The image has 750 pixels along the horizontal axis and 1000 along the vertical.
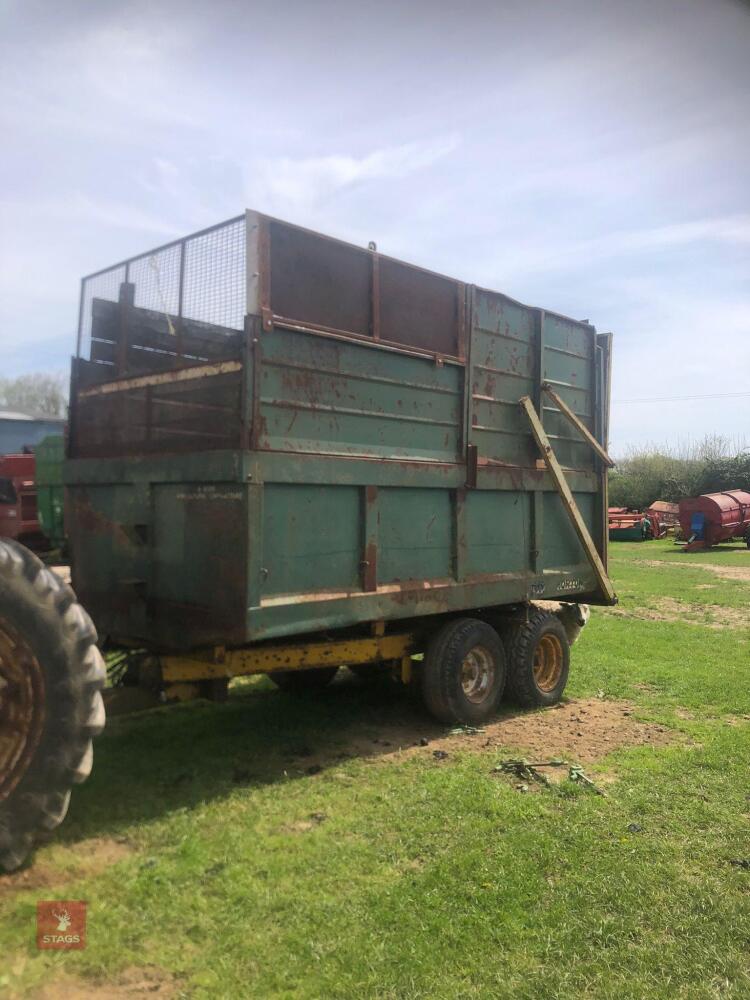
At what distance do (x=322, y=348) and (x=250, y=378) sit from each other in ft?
2.23

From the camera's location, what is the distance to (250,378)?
454cm

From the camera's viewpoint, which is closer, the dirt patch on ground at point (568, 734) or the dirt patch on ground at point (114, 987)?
the dirt patch on ground at point (114, 987)

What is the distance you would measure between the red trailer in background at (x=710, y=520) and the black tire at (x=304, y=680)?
2252 cm

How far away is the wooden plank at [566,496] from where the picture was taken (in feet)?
22.0

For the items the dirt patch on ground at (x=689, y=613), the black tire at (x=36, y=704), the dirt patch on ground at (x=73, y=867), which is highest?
the black tire at (x=36, y=704)

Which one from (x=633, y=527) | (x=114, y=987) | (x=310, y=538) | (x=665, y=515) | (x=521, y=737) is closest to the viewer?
(x=114, y=987)

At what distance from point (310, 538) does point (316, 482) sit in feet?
1.15

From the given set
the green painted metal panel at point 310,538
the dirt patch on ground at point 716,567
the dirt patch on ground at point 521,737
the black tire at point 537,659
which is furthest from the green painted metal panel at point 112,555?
the dirt patch on ground at point 716,567

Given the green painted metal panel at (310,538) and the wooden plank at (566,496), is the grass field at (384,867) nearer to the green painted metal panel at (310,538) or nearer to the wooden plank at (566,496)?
the green painted metal panel at (310,538)

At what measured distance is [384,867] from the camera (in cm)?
371

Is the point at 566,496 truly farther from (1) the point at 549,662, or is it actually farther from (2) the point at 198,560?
(2) the point at 198,560

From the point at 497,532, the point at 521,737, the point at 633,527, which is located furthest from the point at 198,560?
the point at 633,527

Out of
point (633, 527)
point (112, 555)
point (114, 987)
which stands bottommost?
point (114, 987)

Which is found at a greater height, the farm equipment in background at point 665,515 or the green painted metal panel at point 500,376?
the green painted metal panel at point 500,376
